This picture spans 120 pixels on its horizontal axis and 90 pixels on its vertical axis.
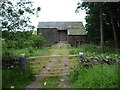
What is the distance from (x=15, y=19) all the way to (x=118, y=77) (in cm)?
527

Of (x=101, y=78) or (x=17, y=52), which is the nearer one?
(x=101, y=78)

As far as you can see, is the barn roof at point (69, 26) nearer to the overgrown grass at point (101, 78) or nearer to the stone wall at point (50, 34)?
the stone wall at point (50, 34)

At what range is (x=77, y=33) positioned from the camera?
25.0 m

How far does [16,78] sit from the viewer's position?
16.4ft

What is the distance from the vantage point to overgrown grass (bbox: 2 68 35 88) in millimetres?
4661

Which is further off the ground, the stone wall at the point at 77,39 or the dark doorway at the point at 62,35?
the dark doorway at the point at 62,35

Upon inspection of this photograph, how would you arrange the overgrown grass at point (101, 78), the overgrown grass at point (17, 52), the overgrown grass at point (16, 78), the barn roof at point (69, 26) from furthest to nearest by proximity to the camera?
the barn roof at point (69, 26) < the overgrown grass at point (17, 52) < the overgrown grass at point (16, 78) < the overgrown grass at point (101, 78)

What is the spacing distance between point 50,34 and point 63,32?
303 centimetres

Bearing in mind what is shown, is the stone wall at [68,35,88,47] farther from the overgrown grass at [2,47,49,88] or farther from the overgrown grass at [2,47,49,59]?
the overgrown grass at [2,47,49,88]

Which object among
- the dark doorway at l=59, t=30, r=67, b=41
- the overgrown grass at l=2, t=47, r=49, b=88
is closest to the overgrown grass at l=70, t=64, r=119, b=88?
the overgrown grass at l=2, t=47, r=49, b=88

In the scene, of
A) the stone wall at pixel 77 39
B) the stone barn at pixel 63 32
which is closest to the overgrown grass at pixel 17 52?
the stone wall at pixel 77 39

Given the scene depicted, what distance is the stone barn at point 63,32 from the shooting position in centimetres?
2497

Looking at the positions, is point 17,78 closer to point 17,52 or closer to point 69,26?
point 17,52

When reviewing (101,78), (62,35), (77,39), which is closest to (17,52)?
(101,78)
